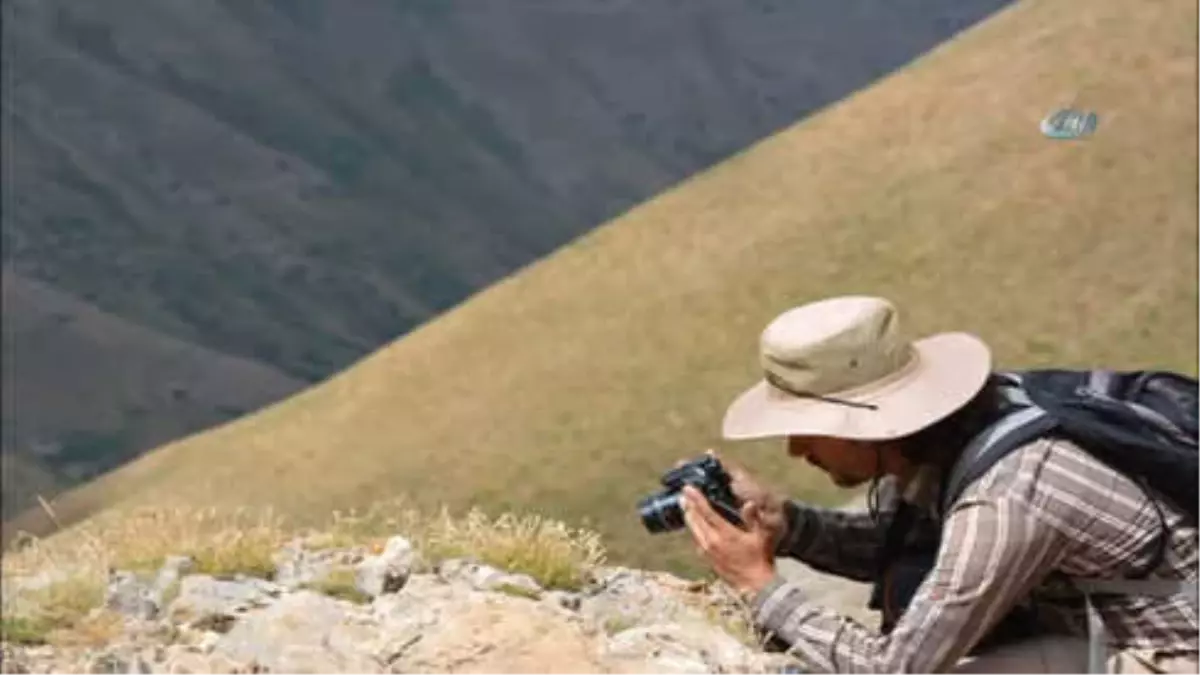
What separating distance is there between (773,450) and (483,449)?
555cm

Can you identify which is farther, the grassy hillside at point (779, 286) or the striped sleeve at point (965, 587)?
the grassy hillside at point (779, 286)

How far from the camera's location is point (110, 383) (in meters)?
75.6

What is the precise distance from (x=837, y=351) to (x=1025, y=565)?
573mm

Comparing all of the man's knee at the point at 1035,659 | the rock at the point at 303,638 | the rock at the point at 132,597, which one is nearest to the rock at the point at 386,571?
the rock at the point at 303,638

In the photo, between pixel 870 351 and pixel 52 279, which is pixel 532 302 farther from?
pixel 52 279

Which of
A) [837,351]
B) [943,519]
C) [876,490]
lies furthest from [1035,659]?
[837,351]

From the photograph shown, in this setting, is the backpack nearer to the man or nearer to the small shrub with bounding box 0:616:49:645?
the man

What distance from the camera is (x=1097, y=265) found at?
53.9ft

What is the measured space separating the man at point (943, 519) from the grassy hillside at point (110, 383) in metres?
52.1

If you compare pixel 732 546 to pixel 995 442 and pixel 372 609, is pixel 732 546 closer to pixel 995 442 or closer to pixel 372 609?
pixel 995 442

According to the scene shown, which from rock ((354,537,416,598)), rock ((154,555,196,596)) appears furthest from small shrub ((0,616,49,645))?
rock ((354,537,416,598))

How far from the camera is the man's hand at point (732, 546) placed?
12.0 ft

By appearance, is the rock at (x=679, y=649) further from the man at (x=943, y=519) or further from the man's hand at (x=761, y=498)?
the man at (x=943, y=519)

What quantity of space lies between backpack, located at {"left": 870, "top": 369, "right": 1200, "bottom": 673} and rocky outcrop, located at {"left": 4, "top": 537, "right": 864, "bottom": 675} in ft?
2.15
